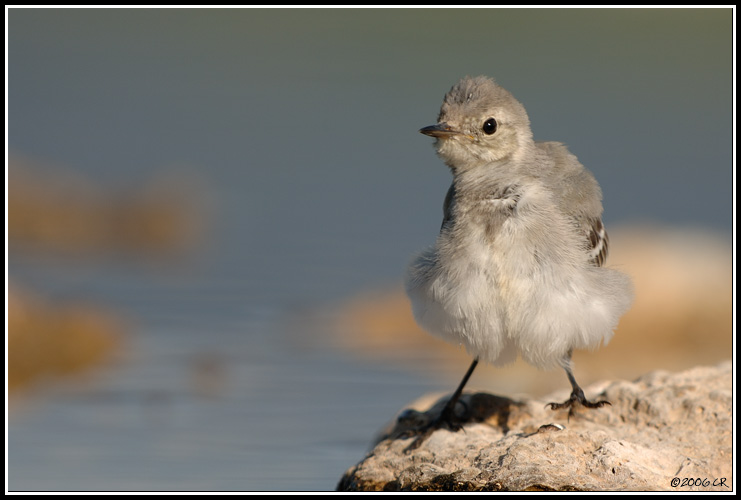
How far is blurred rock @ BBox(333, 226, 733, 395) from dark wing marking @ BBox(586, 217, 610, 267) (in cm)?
379

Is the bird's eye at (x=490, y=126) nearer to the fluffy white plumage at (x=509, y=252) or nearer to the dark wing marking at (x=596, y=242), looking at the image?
the fluffy white plumage at (x=509, y=252)

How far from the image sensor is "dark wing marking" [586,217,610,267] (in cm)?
734

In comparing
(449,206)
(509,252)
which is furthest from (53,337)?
(509,252)

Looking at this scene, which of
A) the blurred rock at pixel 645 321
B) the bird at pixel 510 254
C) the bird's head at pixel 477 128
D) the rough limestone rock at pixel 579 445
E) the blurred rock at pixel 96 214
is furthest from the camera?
the blurred rock at pixel 96 214

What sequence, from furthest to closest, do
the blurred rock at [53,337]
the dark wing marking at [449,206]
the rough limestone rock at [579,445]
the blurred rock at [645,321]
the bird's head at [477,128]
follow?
the blurred rock at [645,321] → the blurred rock at [53,337] → the bird's head at [477,128] → the dark wing marking at [449,206] → the rough limestone rock at [579,445]

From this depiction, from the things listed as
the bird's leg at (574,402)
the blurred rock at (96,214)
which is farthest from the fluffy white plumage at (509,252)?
the blurred rock at (96,214)

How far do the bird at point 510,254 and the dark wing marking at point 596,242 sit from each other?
1 cm

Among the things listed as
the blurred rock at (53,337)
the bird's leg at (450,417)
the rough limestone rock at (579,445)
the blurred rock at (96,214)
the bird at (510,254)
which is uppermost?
the blurred rock at (96,214)

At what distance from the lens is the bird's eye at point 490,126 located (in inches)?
289

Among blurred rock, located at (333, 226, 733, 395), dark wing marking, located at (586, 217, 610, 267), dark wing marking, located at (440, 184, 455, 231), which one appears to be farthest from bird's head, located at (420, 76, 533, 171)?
blurred rock, located at (333, 226, 733, 395)

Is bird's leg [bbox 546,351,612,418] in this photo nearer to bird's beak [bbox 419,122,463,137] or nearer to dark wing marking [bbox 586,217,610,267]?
dark wing marking [bbox 586,217,610,267]

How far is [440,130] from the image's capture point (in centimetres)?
729

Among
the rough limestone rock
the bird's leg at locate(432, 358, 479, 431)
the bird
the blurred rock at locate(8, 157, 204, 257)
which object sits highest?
the blurred rock at locate(8, 157, 204, 257)

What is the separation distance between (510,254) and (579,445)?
1281 mm
